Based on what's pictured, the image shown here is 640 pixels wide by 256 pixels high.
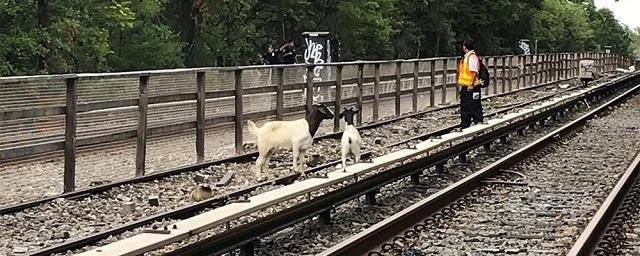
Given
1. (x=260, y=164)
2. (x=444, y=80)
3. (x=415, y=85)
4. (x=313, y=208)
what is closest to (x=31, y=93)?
(x=260, y=164)

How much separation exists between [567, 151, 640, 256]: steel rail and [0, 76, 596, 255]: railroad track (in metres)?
3.55

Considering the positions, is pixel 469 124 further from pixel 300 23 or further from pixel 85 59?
pixel 300 23

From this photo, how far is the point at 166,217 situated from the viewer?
9.20m

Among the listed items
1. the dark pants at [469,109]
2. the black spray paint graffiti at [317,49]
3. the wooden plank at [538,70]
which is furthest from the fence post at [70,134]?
the wooden plank at [538,70]

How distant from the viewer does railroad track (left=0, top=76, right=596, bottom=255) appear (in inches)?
335

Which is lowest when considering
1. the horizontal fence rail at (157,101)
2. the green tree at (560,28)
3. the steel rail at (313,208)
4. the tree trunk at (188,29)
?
the steel rail at (313,208)

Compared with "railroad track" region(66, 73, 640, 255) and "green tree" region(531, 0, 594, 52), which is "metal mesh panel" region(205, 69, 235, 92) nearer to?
"railroad track" region(66, 73, 640, 255)

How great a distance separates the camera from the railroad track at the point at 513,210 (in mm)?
8359

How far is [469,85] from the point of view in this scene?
1727 centimetres

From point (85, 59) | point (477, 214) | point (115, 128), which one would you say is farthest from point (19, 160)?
point (85, 59)

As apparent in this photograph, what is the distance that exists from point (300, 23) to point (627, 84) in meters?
14.1

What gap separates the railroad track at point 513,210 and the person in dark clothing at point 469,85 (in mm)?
1600

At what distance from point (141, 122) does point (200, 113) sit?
1.58 m

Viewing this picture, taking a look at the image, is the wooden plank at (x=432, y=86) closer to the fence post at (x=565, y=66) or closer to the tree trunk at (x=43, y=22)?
the tree trunk at (x=43, y=22)
